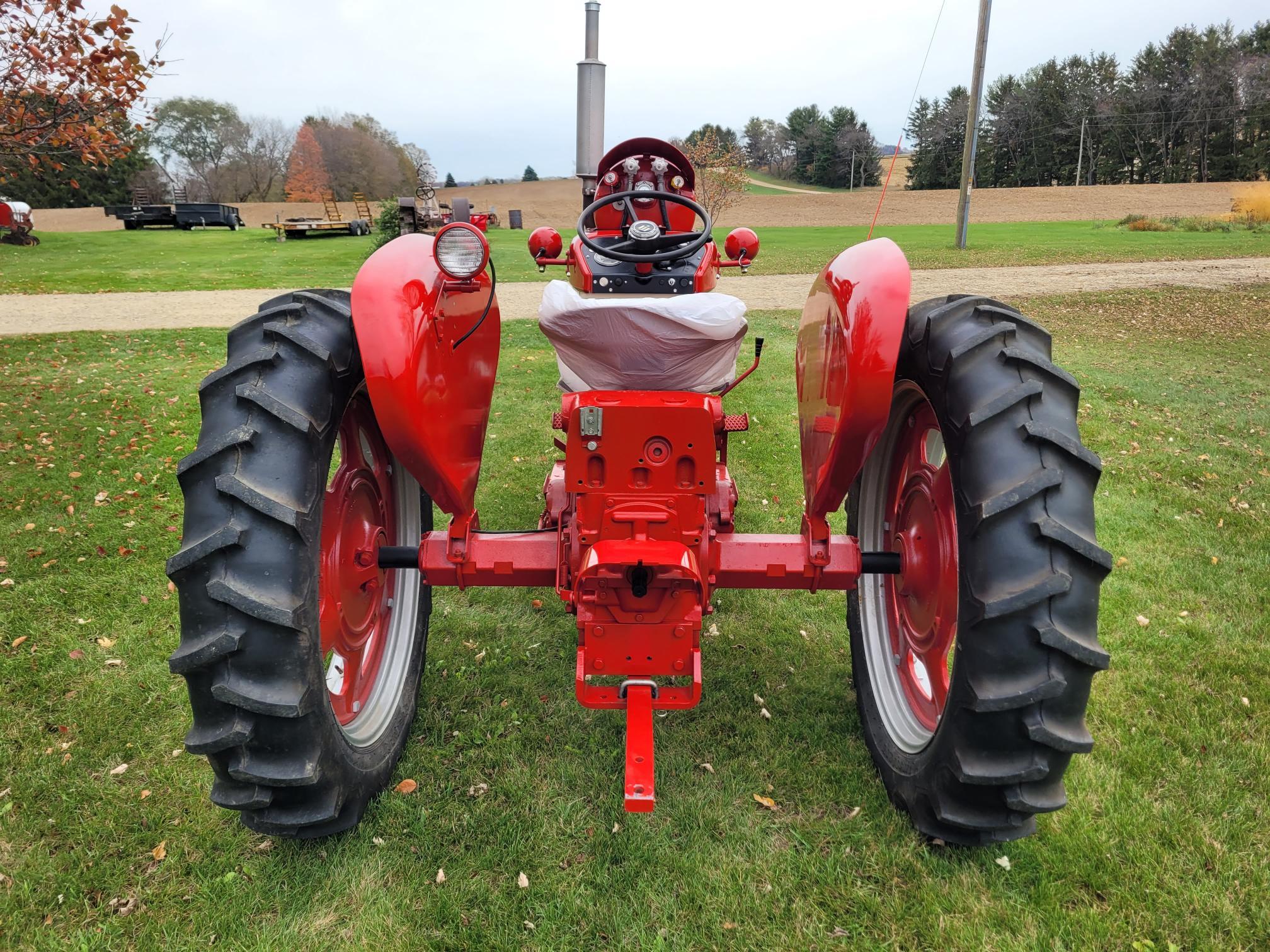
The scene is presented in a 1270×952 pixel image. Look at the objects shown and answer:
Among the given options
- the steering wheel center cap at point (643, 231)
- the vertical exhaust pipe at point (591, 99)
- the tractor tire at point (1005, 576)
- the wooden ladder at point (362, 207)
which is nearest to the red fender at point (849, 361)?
the tractor tire at point (1005, 576)

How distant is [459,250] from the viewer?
7.08 feet

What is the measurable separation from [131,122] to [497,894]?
5896mm

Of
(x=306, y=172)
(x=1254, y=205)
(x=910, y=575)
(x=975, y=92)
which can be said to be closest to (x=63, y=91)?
(x=910, y=575)

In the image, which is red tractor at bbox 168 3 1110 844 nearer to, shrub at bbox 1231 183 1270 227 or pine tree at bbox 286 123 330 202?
shrub at bbox 1231 183 1270 227

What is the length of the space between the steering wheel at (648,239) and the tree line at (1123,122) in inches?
2114

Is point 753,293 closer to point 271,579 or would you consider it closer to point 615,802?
point 615,802

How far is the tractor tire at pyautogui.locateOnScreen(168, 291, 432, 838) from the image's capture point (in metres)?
1.79

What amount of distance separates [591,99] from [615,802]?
4300 millimetres

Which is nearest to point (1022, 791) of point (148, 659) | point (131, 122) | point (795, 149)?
point (148, 659)

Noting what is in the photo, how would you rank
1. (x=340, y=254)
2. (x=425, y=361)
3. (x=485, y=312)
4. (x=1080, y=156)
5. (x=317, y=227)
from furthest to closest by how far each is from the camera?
1. (x=1080, y=156)
2. (x=317, y=227)
3. (x=340, y=254)
4. (x=485, y=312)
5. (x=425, y=361)

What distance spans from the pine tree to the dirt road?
4086 centimetres

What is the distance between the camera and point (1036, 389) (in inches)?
74.0

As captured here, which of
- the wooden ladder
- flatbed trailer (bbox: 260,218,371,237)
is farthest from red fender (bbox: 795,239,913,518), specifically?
the wooden ladder

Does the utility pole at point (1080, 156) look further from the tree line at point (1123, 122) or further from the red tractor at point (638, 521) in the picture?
the red tractor at point (638, 521)
